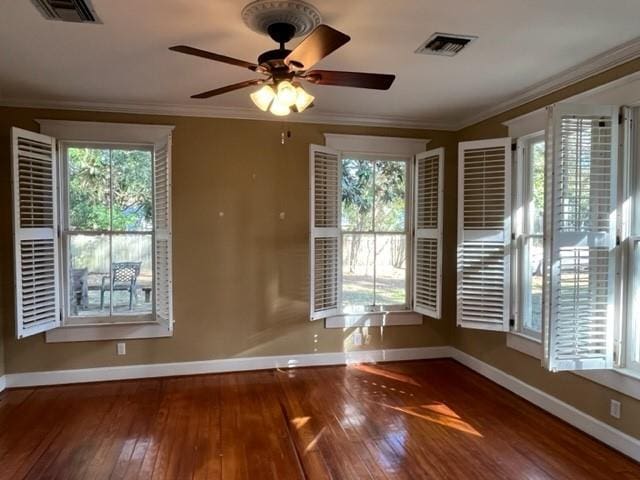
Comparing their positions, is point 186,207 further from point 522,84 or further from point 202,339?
point 522,84

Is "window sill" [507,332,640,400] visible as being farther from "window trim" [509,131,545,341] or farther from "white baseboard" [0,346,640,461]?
"window trim" [509,131,545,341]

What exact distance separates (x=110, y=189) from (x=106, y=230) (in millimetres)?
397

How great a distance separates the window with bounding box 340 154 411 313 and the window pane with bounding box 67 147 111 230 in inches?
93.1

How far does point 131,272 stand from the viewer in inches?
164

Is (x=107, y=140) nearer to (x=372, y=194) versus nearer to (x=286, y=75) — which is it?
(x=286, y=75)

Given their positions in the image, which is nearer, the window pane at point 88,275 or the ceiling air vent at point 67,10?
the ceiling air vent at point 67,10

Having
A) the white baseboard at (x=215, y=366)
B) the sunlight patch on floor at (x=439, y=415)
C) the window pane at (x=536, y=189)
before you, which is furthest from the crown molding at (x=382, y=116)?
the sunlight patch on floor at (x=439, y=415)

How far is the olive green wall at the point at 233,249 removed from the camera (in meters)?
4.14

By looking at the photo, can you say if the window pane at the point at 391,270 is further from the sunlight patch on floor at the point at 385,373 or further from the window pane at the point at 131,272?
the window pane at the point at 131,272

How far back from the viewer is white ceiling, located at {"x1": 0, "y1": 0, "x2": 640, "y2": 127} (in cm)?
224

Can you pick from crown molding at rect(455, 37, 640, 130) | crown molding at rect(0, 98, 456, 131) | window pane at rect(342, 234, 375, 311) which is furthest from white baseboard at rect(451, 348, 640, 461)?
crown molding at rect(0, 98, 456, 131)

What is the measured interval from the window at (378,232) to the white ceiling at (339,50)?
2.39 ft

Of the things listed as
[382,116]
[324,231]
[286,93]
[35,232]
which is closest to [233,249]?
[324,231]

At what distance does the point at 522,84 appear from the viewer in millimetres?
3439
